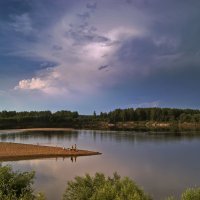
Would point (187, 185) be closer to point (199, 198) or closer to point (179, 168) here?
point (179, 168)

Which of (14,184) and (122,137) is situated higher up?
(122,137)

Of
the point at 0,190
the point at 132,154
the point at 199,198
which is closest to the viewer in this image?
the point at 199,198

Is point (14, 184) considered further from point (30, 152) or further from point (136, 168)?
point (30, 152)

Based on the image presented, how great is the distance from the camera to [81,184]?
25672 millimetres

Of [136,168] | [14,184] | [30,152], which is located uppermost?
[14,184]

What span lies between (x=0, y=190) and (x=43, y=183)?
27.5 meters

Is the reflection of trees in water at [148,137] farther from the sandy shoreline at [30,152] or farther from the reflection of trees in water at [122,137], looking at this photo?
the sandy shoreline at [30,152]

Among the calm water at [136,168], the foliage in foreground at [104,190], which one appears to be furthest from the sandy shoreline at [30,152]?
the foliage in foreground at [104,190]

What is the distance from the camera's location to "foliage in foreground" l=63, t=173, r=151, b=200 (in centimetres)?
2242

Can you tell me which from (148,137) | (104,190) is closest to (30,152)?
(104,190)

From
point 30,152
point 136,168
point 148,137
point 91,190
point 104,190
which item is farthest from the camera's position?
point 148,137

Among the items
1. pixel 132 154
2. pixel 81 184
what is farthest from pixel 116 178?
pixel 132 154

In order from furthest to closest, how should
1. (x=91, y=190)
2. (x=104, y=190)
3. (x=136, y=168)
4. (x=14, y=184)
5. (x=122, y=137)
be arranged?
(x=122, y=137), (x=136, y=168), (x=14, y=184), (x=91, y=190), (x=104, y=190)

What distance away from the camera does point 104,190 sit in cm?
2259
